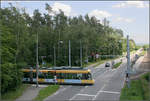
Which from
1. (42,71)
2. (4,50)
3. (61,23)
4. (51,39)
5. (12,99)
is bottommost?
(12,99)

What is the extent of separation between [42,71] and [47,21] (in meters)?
31.1

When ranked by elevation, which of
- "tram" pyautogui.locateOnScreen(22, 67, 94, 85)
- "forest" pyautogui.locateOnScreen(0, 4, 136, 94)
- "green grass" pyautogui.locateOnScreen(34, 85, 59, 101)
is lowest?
"green grass" pyautogui.locateOnScreen(34, 85, 59, 101)

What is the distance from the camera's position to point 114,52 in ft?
271

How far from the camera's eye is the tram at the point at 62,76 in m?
25.5

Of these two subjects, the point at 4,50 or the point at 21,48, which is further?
the point at 21,48

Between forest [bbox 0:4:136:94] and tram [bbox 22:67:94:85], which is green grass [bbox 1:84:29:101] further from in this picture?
tram [bbox 22:67:94:85]

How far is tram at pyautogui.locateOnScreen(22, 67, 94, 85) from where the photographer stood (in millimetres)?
25494

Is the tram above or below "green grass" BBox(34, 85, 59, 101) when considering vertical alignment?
above

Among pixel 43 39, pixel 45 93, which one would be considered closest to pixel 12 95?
pixel 45 93

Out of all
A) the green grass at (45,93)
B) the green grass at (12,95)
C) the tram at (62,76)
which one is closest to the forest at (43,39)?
the green grass at (12,95)

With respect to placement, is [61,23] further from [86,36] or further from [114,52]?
[114,52]

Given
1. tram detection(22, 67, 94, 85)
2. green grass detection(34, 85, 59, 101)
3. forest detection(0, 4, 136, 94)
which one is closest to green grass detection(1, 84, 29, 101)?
forest detection(0, 4, 136, 94)

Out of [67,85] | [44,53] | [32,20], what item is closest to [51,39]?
[44,53]

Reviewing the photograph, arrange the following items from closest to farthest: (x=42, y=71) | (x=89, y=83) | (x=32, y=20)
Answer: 1. (x=89, y=83)
2. (x=42, y=71)
3. (x=32, y=20)
